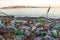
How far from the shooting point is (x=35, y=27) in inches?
59.3

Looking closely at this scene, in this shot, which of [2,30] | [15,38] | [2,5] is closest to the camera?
[15,38]

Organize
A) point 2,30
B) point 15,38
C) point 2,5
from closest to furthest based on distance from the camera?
point 15,38
point 2,30
point 2,5

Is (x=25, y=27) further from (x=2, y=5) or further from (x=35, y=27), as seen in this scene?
(x=2, y=5)

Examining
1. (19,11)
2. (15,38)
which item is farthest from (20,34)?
(19,11)

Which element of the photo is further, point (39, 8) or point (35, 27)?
point (39, 8)

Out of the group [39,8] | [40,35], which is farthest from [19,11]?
[40,35]

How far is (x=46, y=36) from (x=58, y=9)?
136 centimetres

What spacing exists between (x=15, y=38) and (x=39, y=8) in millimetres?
1452

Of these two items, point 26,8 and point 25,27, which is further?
point 26,8

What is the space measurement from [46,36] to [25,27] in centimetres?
26
